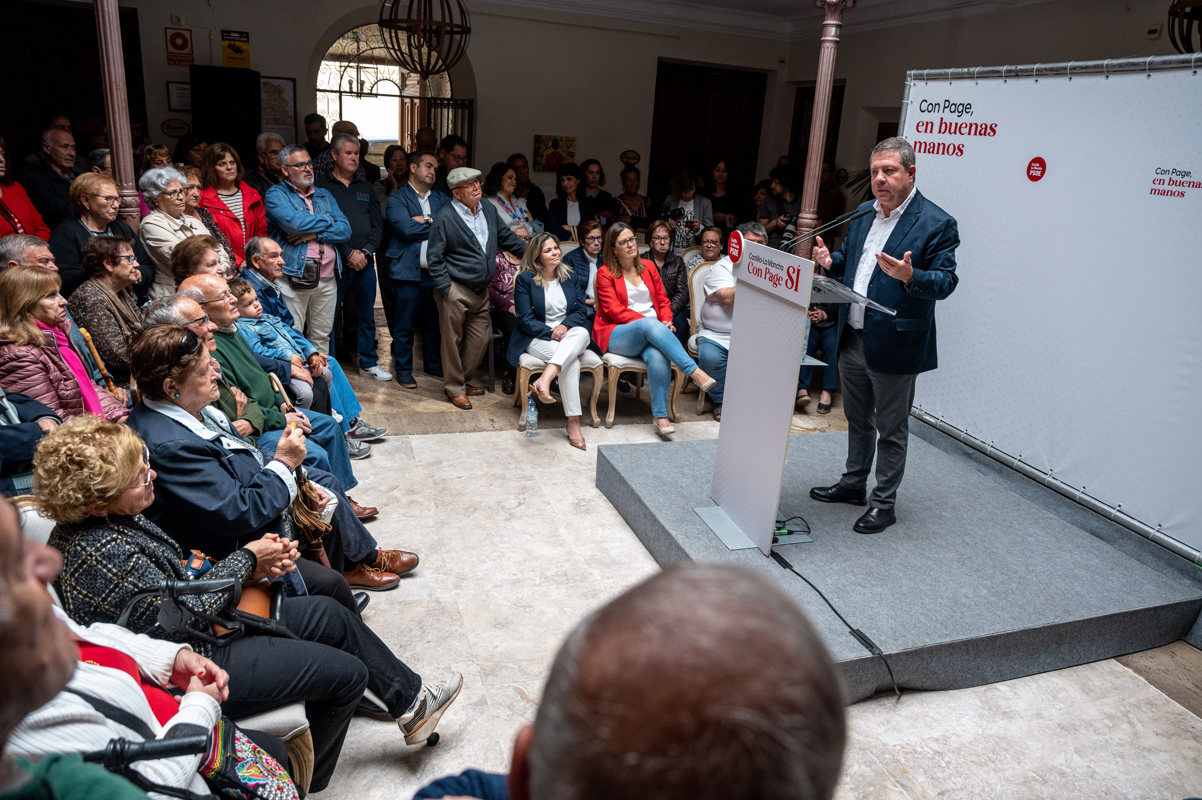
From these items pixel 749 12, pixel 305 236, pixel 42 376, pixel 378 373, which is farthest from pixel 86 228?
pixel 749 12

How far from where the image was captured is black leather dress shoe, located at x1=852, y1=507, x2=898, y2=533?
331cm

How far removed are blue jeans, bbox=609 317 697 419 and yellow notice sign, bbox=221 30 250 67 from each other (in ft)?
19.0

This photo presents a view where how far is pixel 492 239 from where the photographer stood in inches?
205

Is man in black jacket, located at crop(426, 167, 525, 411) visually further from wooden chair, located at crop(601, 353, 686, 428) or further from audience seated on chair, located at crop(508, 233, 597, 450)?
wooden chair, located at crop(601, 353, 686, 428)

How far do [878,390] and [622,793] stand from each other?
2.90 m

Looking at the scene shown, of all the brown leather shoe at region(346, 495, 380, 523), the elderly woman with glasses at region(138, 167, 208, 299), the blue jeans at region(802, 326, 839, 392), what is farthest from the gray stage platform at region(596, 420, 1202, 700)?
the elderly woman with glasses at region(138, 167, 208, 299)

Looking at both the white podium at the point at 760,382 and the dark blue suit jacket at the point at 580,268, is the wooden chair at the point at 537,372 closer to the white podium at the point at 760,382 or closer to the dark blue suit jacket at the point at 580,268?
the dark blue suit jacket at the point at 580,268

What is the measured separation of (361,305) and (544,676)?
343cm

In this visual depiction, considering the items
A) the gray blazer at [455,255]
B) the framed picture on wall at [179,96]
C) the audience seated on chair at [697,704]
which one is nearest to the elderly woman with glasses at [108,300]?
the gray blazer at [455,255]

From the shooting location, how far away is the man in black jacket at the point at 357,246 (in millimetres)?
5215

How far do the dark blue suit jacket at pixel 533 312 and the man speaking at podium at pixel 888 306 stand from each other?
6.02 ft

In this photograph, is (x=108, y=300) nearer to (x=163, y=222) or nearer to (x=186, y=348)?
(x=163, y=222)

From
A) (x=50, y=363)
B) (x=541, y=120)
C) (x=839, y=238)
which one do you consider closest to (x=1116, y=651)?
(x=50, y=363)

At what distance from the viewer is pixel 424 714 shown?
223 centimetres
